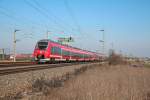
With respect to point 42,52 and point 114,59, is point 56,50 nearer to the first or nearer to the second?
point 42,52

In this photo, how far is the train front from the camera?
34325 mm

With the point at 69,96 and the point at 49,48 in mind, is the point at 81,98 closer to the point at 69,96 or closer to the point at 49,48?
the point at 69,96

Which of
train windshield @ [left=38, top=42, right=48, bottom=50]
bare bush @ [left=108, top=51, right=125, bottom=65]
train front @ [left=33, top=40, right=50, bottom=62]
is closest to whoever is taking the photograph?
train front @ [left=33, top=40, right=50, bottom=62]

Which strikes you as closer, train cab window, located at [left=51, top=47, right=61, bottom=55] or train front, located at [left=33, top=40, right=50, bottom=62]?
train front, located at [left=33, top=40, right=50, bottom=62]

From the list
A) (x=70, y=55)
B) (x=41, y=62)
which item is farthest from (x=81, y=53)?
(x=41, y=62)

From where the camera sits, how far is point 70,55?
49.2 m

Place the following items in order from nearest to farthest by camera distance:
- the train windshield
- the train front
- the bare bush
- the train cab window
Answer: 1. the train front
2. the train windshield
3. the train cab window
4. the bare bush

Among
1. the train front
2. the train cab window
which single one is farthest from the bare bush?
the train front

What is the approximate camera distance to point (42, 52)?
113 ft

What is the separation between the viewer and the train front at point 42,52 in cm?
3433

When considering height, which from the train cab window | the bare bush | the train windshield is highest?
the train windshield

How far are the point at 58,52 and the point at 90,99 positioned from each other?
103 ft

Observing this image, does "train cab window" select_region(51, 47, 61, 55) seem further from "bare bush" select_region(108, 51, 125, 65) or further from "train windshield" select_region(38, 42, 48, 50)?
"bare bush" select_region(108, 51, 125, 65)

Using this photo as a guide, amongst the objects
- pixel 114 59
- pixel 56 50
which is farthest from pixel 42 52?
pixel 114 59
